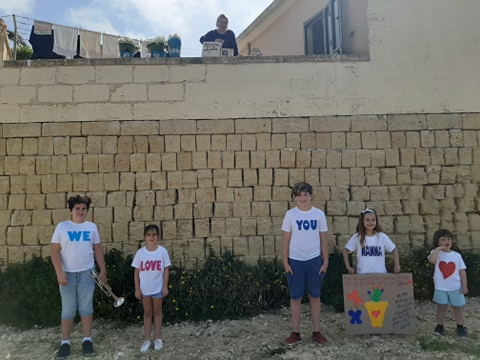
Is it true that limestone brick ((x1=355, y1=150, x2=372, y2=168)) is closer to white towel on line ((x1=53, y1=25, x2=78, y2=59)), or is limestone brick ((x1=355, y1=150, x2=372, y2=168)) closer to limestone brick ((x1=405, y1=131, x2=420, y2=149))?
limestone brick ((x1=405, y1=131, x2=420, y2=149))

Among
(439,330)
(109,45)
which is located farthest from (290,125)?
(109,45)

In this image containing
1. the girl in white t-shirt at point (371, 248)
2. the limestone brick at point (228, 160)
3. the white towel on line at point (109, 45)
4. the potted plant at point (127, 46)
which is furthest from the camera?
the white towel on line at point (109, 45)

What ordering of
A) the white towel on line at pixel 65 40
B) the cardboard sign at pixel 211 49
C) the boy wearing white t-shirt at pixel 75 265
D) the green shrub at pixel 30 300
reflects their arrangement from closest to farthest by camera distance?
1. the boy wearing white t-shirt at pixel 75 265
2. the green shrub at pixel 30 300
3. the cardboard sign at pixel 211 49
4. the white towel on line at pixel 65 40

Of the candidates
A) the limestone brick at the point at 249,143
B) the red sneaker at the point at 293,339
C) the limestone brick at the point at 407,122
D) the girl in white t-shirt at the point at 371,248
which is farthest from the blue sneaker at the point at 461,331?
the limestone brick at the point at 249,143

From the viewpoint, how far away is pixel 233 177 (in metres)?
6.22

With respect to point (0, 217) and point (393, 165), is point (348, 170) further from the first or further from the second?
point (0, 217)

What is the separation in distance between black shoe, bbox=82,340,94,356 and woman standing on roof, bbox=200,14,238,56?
17.7ft

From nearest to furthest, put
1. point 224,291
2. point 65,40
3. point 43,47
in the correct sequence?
point 224,291 < point 43,47 < point 65,40

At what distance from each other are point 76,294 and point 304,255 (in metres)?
2.56

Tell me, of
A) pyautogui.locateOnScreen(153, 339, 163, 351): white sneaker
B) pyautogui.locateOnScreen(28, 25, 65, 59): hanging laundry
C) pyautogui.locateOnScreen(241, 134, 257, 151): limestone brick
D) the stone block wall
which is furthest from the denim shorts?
pyautogui.locateOnScreen(28, 25, 65, 59): hanging laundry

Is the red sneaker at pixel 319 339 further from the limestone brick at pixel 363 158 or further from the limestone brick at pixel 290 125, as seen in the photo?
the limestone brick at pixel 290 125

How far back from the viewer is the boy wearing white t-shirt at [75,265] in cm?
420

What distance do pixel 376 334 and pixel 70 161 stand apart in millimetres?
5028

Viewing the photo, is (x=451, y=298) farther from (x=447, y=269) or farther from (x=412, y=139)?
(x=412, y=139)
